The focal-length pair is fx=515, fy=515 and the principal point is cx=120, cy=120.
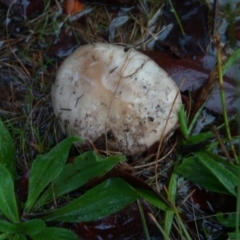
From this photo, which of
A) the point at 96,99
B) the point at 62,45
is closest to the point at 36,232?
the point at 96,99

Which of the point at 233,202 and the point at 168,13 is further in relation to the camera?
the point at 168,13

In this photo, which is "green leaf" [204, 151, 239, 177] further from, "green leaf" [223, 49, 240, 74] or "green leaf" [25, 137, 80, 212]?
"green leaf" [25, 137, 80, 212]

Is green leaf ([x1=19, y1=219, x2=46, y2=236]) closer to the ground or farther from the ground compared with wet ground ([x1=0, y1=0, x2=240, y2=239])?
closer to the ground

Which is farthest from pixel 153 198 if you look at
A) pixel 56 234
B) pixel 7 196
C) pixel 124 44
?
pixel 124 44

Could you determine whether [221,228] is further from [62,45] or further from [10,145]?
[62,45]

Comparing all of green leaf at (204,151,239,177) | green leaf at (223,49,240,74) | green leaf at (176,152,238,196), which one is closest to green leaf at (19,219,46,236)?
green leaf at (176,152,238,196)

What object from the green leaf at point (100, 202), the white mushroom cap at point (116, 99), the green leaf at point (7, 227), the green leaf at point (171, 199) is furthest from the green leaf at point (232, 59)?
the green leaf at point (7, 227)

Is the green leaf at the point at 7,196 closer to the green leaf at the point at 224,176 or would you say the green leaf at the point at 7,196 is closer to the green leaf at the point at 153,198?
the green leaf at the point at 153,198
